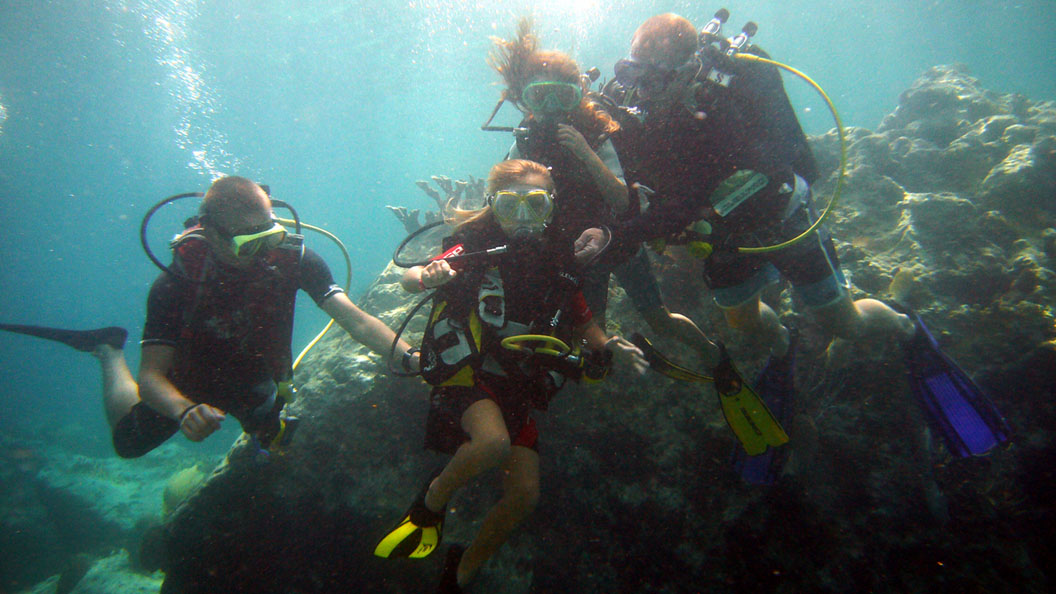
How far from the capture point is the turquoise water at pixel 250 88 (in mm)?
19859

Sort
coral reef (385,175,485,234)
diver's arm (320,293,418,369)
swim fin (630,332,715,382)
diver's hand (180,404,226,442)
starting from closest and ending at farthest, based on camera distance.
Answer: diver's hand (180,404,226,442), swim fin (630,332,715,382), diver's arm (320,293,418,369), coral reef (385,175,485,234)

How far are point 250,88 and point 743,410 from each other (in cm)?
3913

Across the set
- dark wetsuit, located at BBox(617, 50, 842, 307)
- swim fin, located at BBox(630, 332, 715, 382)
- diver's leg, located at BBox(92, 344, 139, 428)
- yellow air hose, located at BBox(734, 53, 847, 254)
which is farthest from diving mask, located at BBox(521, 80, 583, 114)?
diver's leg, located at BBox(92, 344, 139, 428)

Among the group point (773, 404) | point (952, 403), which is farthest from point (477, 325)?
point (952, 403)

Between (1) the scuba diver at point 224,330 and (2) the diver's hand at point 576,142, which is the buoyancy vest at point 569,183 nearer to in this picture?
(2) the diver's hand at point 576,142

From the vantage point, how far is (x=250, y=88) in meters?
28.9

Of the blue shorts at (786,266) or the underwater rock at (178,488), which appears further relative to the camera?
the underwater rock at (178,488)

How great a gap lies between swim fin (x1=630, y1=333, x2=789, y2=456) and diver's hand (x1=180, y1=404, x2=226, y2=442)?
2721 mm

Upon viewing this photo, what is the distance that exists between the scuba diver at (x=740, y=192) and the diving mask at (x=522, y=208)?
385 millimetres

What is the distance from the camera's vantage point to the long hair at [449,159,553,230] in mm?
2570

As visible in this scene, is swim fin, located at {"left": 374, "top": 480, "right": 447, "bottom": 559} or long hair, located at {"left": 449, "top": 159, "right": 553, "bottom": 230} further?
long hair, located at {"left": 449, "top": 159, "right": 553, "bottom": 230}

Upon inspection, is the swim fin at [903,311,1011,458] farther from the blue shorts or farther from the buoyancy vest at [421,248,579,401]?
the buoyancy vest at [421,248,579,401]

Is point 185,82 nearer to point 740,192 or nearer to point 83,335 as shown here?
point 83,335

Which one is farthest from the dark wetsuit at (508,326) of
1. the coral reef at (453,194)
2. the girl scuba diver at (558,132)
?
the coral reef at (453,194)
